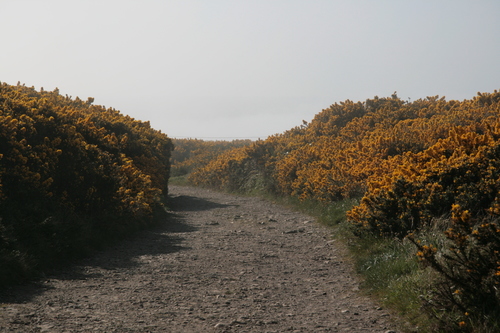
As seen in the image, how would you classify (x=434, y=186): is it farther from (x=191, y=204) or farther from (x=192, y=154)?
(x=192, y=154)

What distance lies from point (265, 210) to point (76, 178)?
9.49 m

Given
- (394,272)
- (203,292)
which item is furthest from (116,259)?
(394,272)

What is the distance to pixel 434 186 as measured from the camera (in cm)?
914

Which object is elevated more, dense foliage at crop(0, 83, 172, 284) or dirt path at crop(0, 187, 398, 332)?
dense foliage at crop(0, 83, 172, 284)

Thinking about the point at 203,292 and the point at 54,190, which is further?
the point at 54,190

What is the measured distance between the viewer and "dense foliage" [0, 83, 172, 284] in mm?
9289

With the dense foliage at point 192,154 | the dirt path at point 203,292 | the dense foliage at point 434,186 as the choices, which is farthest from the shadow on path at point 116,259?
the dense foliage at point 192,154

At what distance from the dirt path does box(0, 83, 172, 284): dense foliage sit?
666 millimetres

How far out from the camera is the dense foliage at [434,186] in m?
5.40

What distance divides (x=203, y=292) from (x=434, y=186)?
4.76 m

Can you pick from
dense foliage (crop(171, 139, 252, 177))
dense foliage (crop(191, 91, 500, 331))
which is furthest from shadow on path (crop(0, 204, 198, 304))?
dense foliage (crop(171, 139, 252, 177))

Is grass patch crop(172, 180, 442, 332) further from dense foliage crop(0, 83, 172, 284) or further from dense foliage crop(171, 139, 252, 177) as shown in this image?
dense foliage crop(171, 139, 252, 177)

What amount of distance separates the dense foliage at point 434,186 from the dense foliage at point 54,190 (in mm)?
6240

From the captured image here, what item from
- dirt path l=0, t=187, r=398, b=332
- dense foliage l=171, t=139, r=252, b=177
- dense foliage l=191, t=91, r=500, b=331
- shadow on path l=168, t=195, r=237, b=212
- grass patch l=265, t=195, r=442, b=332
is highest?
dense foliage l=171, t=139, r=252, b=177
